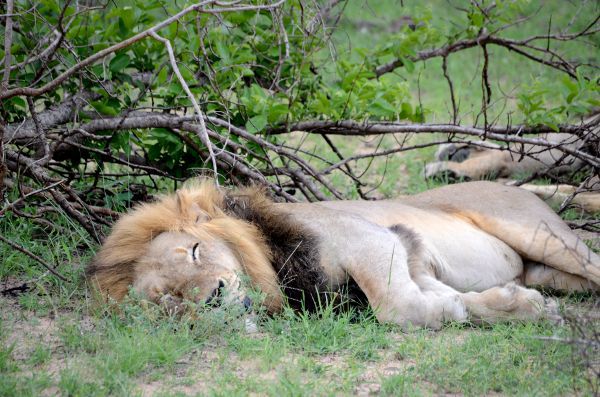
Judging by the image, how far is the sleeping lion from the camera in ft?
10.9

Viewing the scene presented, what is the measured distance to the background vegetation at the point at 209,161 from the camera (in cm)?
289

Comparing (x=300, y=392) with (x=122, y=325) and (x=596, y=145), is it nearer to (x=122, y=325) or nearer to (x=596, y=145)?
(x=122, y=325)

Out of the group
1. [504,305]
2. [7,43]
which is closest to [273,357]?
[504,305]

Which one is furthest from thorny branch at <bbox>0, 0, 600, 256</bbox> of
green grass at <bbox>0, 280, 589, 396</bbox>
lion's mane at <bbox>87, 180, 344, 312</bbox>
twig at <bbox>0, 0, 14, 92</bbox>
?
green grass at <bbox>0, 280, 589, 396</bbox>

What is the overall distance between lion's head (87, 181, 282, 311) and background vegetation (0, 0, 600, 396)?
5.0 inches

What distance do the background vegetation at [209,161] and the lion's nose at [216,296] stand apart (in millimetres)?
80

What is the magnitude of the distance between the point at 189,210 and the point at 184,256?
379 millimetres

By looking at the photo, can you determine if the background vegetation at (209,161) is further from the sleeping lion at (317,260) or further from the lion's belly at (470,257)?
the lion's belly at (470,257)

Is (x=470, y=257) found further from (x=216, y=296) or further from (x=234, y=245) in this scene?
(x=216, y=296)

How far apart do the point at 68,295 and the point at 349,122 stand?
1952 millimetres

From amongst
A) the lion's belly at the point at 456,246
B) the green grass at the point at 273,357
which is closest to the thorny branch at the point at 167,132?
the lion's belly at the point at 456,246

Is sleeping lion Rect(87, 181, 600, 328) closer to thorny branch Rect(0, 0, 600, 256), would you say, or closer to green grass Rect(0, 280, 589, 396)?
green grass Rect(0, 280, 589, 396)

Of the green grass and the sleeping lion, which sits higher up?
the sleeping lion

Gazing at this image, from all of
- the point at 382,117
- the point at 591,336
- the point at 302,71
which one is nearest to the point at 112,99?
the point at 302,71
